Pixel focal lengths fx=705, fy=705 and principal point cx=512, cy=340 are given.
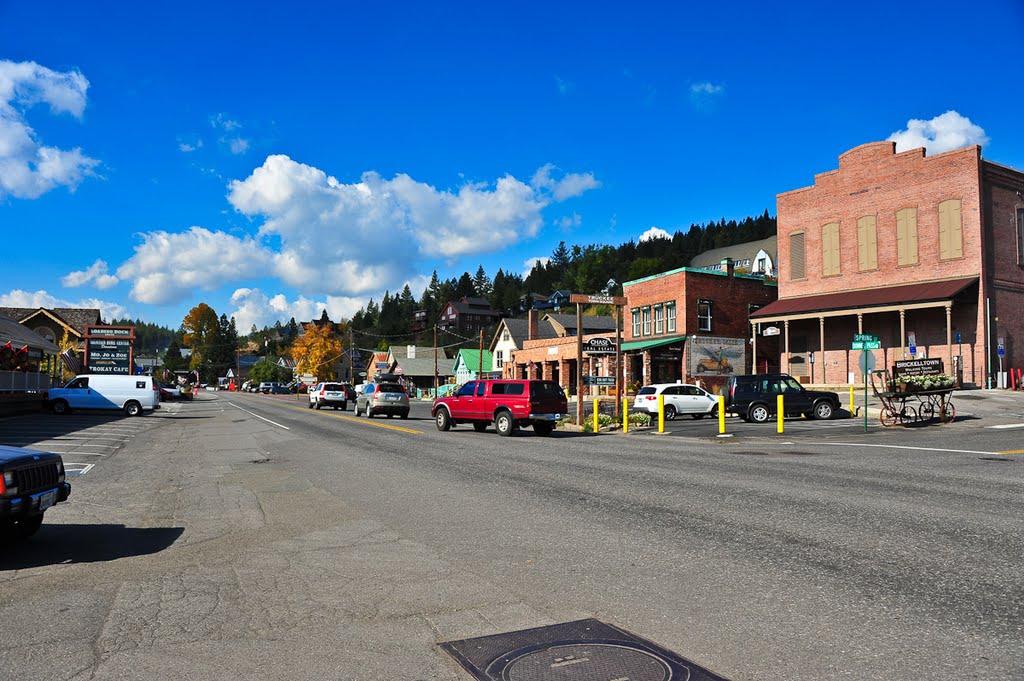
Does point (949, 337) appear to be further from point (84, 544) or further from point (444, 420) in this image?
point (84, 544)

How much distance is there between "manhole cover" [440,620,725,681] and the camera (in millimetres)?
3920

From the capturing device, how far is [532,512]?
8.87 meters

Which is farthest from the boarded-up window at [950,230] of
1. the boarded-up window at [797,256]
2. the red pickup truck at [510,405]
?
the red pickup truck at [510,405]

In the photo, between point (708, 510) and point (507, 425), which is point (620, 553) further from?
point (507, 425)

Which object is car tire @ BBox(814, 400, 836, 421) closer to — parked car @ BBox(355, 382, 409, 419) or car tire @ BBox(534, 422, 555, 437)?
car tire @ BBox(534, 422, 555, 437)

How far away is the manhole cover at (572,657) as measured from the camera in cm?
392

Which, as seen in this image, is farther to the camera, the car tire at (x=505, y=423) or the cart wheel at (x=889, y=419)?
the cart wheel at (x=889, y=419)

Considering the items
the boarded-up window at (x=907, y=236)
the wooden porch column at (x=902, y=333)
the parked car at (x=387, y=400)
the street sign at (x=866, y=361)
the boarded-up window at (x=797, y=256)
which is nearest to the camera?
the street sign at (x=866, y=361)

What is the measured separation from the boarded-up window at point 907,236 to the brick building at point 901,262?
0.17 feet

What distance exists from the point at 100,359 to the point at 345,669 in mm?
43778

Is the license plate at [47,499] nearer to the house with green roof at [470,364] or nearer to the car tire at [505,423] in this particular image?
the car tire at [505,423]

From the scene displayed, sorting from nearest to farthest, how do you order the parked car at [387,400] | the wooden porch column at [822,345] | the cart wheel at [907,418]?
1. the cart wheel at [907,418]
2. the parked car at [387,400]
3. the wooden porch column at [822,345]

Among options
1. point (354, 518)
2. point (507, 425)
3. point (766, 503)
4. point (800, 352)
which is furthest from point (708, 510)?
point (800, 352)

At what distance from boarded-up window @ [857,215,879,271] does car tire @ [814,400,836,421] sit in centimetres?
1404
